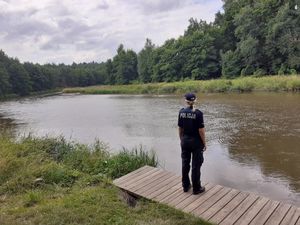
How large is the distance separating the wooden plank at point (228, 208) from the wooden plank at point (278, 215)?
22.2 inches

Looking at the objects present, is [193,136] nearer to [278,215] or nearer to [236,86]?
[278,215]

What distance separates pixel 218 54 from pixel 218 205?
57.2m

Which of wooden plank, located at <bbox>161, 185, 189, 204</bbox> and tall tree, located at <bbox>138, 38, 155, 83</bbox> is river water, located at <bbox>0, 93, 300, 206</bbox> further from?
tall tree, located at <bbox>138, 38, 155, 83</bbox>

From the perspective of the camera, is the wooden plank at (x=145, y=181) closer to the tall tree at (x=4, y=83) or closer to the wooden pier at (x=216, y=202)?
the wooden pier at (x=216, y=202)

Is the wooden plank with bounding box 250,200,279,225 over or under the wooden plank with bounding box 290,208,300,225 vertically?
over

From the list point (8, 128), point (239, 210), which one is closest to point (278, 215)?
point (239, 210)

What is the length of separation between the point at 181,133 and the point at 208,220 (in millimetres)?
1663

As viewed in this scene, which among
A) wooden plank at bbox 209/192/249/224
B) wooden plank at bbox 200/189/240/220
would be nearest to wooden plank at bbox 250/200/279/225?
wooden plank at bbox 209/192/249/224

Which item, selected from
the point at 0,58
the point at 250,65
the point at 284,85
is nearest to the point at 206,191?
the point at 284,85

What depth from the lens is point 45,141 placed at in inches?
406

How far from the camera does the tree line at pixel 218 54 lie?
45.4 m

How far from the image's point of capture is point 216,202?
553 centimetres

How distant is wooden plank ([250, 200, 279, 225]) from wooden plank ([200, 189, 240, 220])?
0.56m

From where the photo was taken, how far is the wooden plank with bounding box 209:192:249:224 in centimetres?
492
